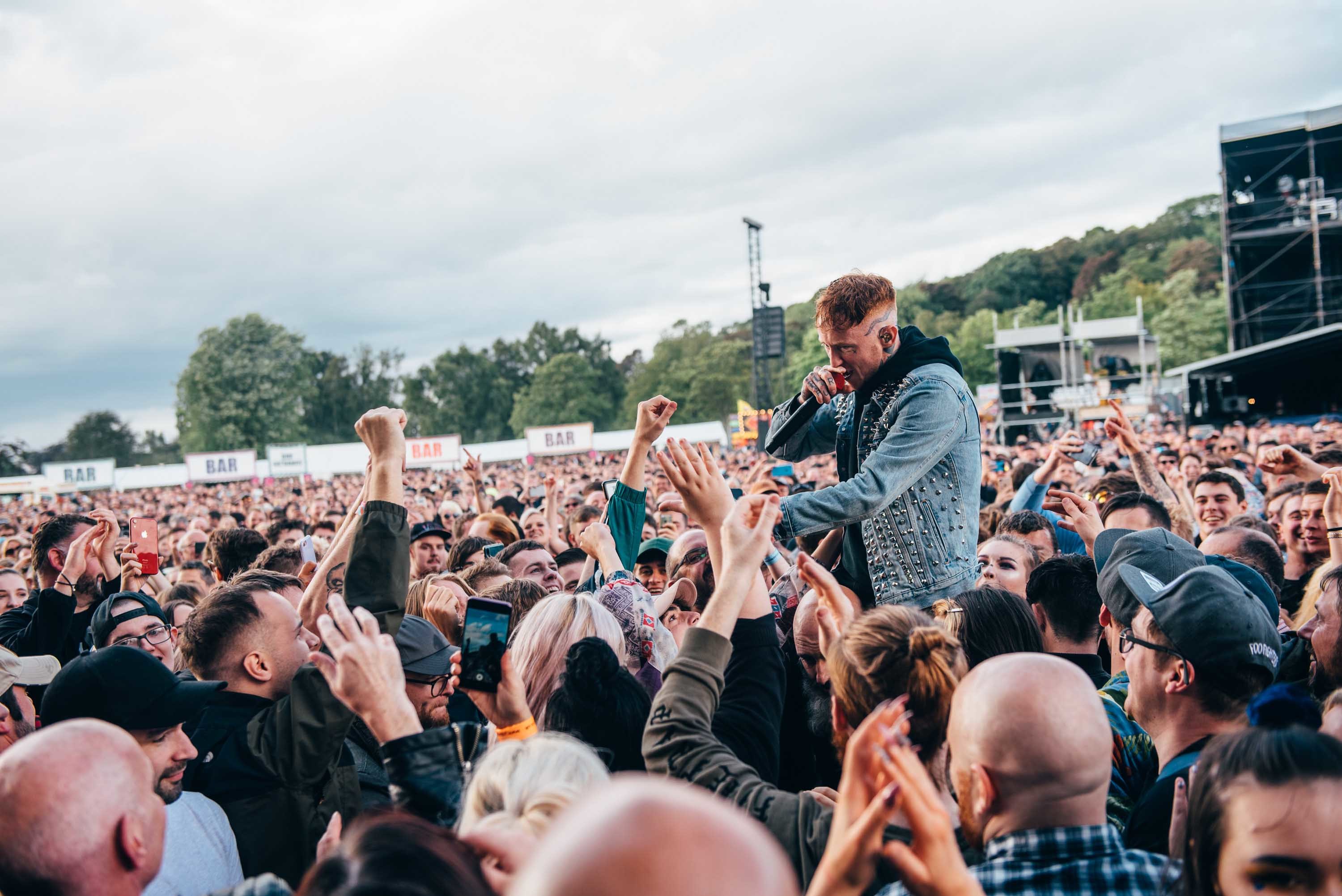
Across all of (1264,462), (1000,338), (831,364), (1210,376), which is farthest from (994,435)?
(831,364)

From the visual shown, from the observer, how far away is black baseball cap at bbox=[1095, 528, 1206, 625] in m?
2.85

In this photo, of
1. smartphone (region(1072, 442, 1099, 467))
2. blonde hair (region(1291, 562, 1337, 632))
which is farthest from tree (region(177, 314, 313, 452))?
blonde hair (region(1291, 562, 1337, 632))

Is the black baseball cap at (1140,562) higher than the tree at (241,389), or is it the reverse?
the tree at (241,389)

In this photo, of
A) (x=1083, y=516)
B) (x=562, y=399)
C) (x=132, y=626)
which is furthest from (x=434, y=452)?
(x=562, y=399)

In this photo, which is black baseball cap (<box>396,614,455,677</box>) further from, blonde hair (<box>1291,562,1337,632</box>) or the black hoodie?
Result: blonde hair (<box>1291,562,1337,632</box>)

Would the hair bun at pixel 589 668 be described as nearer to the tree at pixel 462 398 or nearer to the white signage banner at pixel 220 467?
the white signage banner at pixel 220 467

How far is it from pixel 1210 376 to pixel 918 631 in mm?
28056

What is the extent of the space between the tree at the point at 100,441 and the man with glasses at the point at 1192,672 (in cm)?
9909

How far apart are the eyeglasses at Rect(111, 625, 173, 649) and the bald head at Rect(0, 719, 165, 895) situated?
2.72m

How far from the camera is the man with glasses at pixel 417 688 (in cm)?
316

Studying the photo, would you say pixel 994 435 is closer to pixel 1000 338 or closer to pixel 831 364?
pixel 1000 338

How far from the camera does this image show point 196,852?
96.8 inches

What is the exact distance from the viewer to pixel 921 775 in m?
1.42

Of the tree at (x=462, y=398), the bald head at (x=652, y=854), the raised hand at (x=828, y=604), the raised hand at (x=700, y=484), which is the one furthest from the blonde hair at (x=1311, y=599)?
the tree at (x=462, y=398)
